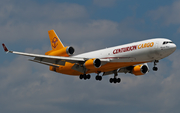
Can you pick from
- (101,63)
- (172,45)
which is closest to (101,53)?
(101,63)

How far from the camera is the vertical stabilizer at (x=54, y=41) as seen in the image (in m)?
68.1

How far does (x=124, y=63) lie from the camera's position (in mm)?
55406

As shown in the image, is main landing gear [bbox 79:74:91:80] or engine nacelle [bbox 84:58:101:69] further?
main landing gear [bbox 79:74:91:80]

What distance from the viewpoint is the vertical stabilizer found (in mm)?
68069

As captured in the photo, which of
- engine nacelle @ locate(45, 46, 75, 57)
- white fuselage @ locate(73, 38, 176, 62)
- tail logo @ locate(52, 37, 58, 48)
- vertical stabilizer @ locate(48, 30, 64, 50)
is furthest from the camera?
tail logo @ locate(52, 37, 58, 48)

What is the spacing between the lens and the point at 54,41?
228ft

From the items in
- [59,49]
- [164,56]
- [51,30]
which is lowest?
[164,56]

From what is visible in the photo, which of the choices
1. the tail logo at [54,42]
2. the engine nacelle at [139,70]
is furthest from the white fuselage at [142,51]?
the tail logo at [54,42]

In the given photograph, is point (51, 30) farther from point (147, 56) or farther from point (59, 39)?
point (147, 56)

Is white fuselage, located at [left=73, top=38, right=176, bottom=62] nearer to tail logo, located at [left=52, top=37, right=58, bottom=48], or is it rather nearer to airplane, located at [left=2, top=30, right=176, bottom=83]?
airplane, located at [left=2, top=30, right=176, bottom=83]

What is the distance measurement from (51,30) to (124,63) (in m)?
22.4

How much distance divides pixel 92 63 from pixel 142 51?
8.48m

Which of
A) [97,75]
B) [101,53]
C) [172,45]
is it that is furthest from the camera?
[97,75]

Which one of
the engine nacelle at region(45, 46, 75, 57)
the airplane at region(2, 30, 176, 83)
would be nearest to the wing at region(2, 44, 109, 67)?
the airplane at region(2, 30, 176, 83)
